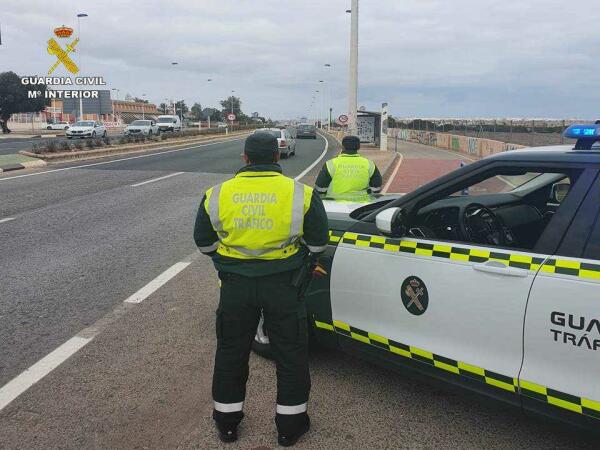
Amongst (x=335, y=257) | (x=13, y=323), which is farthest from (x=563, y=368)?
(x=13, y=323)

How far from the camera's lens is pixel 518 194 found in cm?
449

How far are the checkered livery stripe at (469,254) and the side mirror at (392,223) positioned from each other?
0.11 meters

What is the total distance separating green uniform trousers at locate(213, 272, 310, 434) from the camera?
9.57 feet

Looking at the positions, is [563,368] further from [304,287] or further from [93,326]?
[93,326]

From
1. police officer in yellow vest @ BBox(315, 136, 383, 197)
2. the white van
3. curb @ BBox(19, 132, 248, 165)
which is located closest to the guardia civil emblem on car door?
police officer in yellow vest @ BBox(315, 136, 383, 197)

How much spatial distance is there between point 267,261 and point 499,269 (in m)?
1.18

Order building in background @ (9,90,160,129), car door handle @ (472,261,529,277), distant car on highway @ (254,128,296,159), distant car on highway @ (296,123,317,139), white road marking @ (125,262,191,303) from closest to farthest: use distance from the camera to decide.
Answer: car door handle @ (472,261,529,277), white road marking @ (125,262,191,303), distant car on highway @ (254,128,296,159), distant car on highway @ (296,123,317,139), building in background @ (9,90,160,129)

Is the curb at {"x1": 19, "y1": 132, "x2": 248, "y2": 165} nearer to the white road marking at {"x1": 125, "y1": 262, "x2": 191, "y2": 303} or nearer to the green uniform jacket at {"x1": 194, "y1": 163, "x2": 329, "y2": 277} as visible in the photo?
the white road marking at {"x1": 125, "y1": 262, "x2": 191, "y2": 303}

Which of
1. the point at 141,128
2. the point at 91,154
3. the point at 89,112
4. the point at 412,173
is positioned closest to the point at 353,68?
the point at 412,173

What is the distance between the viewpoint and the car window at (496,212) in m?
3.18

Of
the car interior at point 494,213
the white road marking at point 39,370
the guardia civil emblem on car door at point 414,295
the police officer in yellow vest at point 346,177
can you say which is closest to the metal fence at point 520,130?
the police officer in yellow vest at point 346,177

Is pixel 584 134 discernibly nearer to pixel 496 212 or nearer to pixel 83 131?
pixel 496 212

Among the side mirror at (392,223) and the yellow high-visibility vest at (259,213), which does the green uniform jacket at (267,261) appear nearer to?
the yellow high-visibility vest at (259,213)

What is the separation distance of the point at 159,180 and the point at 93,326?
450 inches
